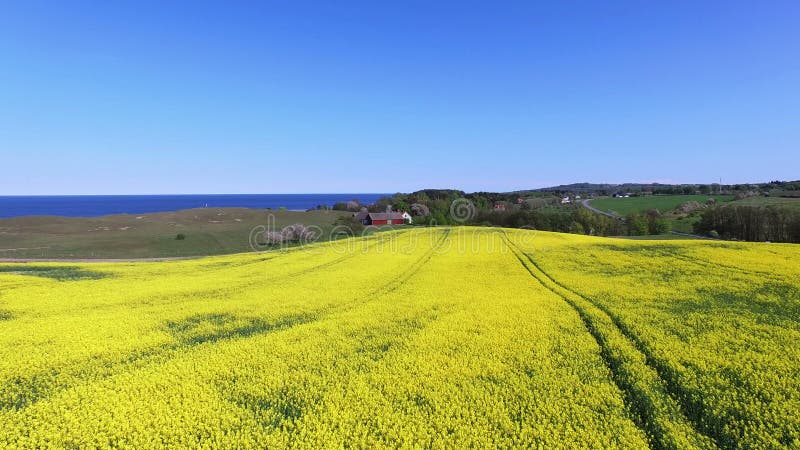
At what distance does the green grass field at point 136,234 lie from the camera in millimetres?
54062

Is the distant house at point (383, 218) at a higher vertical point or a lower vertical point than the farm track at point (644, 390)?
higher

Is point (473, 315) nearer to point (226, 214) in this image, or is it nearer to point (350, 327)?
point (350, 327)

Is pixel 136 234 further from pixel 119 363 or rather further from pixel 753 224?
pixel 753 224

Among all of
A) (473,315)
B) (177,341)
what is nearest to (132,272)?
(177,341)

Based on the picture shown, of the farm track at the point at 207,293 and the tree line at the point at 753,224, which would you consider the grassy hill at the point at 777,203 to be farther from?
the farm track at the point at 207,293

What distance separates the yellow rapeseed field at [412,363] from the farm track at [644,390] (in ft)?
0.14

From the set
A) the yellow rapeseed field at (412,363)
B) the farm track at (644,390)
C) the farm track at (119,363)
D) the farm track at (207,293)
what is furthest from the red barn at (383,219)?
the farm track at (644,390)

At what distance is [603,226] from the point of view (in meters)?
81.4

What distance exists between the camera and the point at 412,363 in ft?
30.8

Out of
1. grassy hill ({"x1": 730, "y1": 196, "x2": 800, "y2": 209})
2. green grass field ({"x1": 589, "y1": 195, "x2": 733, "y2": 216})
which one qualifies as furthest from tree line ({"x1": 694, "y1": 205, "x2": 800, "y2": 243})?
green grass field ({"x1": 589, "y1": 195, "x2": 733, "y2": 216})

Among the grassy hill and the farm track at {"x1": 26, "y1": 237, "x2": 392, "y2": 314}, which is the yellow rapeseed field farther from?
the grassy hill

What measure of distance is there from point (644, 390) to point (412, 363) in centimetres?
503

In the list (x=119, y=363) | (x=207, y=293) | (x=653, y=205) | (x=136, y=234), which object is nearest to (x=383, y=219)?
(x=136, y=234)

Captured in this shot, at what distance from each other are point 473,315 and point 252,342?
733 centimetres
